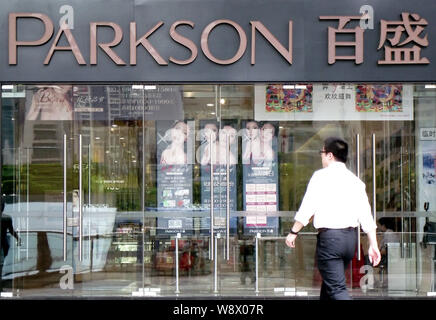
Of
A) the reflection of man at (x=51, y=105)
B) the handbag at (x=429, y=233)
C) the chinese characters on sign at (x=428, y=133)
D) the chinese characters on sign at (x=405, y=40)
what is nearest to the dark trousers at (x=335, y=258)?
the chinese characters on sign at (x=405, y=40)

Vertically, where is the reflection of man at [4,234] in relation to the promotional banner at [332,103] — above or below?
below

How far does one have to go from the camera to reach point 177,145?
918 cm

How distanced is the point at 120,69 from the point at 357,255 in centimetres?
388

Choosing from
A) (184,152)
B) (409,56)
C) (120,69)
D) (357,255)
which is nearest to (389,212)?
(357,255)

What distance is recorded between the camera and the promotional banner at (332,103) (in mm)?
8953

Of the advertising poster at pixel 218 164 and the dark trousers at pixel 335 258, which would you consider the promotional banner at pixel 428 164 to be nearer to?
the advertising poster at pixel 218 164

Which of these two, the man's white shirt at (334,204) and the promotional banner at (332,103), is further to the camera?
the promotional banner at (332,103)

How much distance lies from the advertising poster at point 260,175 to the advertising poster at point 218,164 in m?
0.16

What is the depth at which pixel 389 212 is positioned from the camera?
9086mm

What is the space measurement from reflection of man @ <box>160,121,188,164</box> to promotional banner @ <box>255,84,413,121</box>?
1.01 metres

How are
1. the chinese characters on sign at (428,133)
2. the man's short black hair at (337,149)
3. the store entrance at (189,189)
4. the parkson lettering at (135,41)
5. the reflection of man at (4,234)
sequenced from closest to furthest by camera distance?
the man's short black hair at (337,149)
the parkson lettering at (135,41)
the reflection of man at (4,234)
the store entrance at (189,189)
the chinese characters on sign at (428,133)

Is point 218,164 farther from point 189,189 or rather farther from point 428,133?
point 428,133

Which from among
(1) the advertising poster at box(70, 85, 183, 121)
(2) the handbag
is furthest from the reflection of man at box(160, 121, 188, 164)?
(2) the handbag
